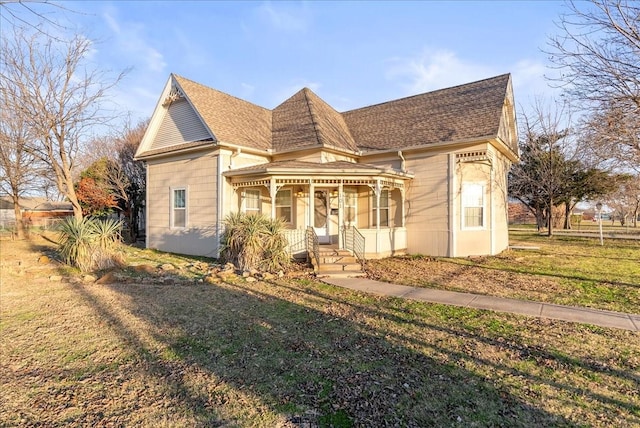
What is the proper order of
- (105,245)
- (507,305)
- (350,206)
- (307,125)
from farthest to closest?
(307,125)
(350,206)
(105,245)
(507,305)

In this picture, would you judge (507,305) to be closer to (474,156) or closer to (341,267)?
(341,267)

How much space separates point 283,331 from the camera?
17.3 ft

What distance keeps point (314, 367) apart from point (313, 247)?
6794 millimetres

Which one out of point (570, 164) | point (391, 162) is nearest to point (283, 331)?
point (391, 162)

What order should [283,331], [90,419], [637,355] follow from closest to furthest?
1. [90,419]
2. [637,355]
3. [283,331]

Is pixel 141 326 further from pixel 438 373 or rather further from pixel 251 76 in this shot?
pixel 251 76

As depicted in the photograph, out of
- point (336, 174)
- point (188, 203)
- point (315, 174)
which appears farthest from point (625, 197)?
point (188, 203)

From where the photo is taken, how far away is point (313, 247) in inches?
425

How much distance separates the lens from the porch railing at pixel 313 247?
401 inches

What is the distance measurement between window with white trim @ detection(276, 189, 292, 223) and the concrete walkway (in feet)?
17.6

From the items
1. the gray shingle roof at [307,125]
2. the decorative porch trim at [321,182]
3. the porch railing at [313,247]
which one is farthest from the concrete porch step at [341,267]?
the gray shingle roof at [307,125]

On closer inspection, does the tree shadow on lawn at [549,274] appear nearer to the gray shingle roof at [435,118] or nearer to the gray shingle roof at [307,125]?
the gray shingle roof at [435,118]

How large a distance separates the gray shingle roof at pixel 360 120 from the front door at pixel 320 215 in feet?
6.49

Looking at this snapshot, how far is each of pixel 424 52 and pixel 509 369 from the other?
13.2 m
